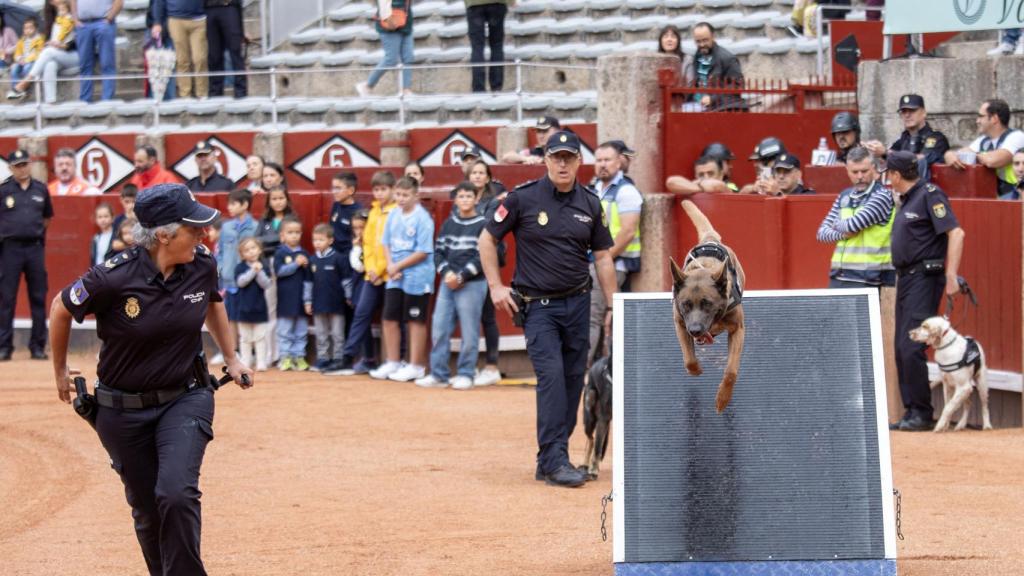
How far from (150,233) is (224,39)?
1562 cm

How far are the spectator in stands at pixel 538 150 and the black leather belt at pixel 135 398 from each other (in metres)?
9.23

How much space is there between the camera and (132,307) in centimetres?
661

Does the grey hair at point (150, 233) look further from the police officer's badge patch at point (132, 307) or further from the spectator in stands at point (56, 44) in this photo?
the spectator in stands at point (56, 44)

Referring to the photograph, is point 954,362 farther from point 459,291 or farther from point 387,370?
point 387,370

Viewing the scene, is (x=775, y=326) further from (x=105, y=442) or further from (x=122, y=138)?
(x=122, y=138)

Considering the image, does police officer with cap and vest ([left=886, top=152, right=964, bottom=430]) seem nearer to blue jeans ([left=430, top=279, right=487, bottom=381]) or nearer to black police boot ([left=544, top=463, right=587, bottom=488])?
black police boot ([left=544, top=463, right=587, bottom=488])

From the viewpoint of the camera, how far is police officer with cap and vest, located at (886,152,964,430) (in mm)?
11648

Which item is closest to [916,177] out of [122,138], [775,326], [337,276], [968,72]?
[968,72]

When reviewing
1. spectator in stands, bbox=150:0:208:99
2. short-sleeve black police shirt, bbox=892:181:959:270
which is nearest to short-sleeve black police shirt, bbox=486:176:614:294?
short-sleeve black police shirt, bbox=892:181:959:270

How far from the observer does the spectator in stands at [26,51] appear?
75.0 ft

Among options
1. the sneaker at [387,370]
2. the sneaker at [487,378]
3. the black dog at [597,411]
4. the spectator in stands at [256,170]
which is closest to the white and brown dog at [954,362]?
the black dog at [597,411]

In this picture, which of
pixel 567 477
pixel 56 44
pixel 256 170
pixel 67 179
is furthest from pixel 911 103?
pixel 56 44

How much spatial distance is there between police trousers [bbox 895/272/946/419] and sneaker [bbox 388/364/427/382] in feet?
16.1

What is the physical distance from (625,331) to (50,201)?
441 inches
